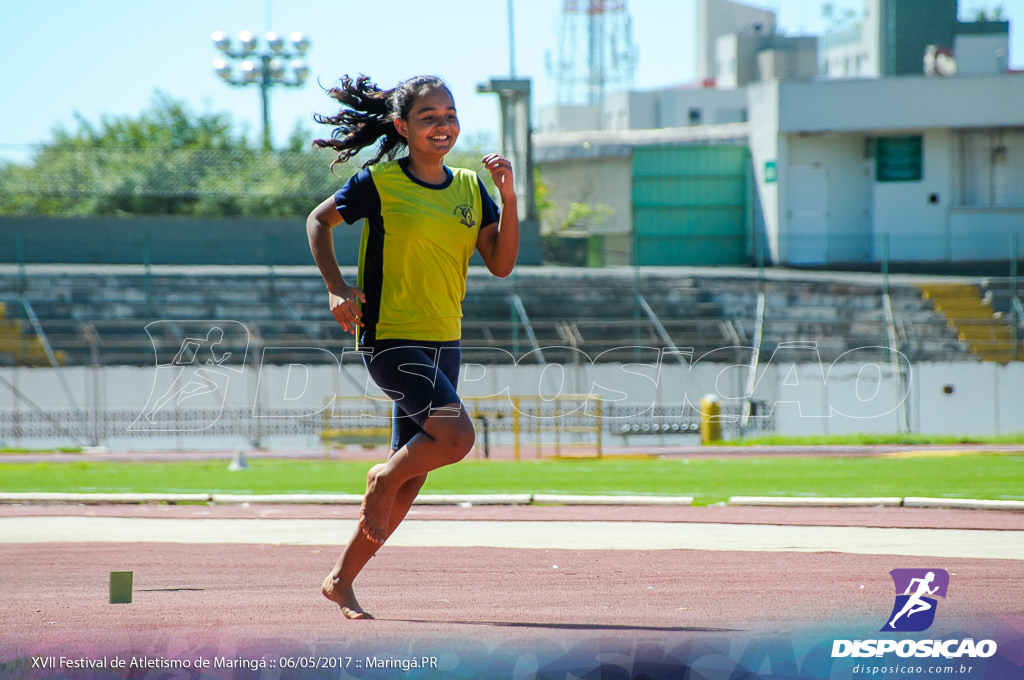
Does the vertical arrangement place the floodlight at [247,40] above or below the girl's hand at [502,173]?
above

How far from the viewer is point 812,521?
390 inches

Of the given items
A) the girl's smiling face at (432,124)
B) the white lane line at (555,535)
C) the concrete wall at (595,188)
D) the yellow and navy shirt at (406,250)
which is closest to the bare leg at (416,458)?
the yellow and navy shirt at (406,250)

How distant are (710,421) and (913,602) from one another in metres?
17.5

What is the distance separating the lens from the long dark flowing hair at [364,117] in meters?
5.52

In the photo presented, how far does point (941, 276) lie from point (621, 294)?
1174 cm

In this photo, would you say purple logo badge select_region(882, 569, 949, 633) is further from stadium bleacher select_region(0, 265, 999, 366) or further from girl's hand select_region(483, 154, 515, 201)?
stadium bleacher select_region(0, 265, 999, 366)

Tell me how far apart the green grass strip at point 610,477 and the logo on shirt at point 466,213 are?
6839mm

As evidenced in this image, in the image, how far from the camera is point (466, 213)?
5383 millimetres

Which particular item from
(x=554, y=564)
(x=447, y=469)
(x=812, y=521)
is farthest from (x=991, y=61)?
(x=554, y=564)

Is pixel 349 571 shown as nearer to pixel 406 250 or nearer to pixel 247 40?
pixel 406 250

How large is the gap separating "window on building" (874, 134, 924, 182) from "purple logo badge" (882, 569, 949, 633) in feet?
117

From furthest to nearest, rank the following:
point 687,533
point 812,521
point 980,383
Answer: point 980,383 → point 812,521 → point 687,533

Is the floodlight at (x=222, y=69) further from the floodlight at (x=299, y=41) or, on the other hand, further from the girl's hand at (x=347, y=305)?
the girl's hand at (x=347, y=305)

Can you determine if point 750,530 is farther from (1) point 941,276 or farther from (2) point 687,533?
(1) point 941,276
